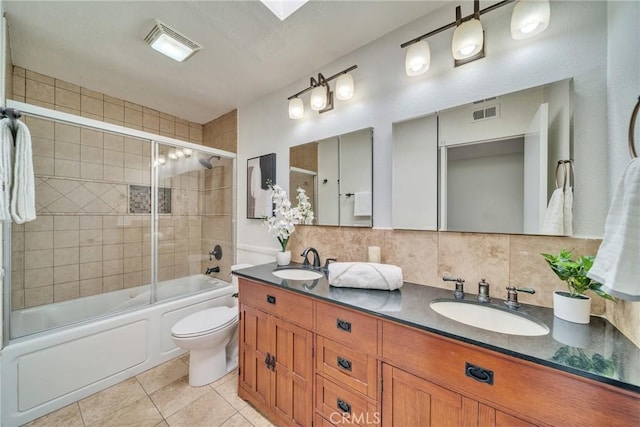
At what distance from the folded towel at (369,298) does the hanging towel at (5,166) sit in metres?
Answer: 1.62

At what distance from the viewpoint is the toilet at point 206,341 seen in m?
1.64

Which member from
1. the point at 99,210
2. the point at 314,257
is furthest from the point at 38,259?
the point at 314,257

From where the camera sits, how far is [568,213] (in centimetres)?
102

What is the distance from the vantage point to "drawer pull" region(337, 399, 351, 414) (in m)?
1.08

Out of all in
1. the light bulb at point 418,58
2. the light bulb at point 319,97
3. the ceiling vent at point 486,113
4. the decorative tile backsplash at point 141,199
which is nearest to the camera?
the ceiling vent at point 486,113

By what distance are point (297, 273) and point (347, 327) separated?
75 cm

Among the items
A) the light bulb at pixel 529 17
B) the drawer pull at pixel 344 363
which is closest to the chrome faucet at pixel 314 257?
the drawer pull at pixel 344 363

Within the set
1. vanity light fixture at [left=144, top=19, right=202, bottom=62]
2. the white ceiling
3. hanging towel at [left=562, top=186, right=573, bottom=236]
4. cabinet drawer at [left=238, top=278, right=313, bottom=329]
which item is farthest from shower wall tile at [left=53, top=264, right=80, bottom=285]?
hanging towel at [left=562, top=186, right=573, bottom=236]

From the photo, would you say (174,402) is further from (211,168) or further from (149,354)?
(211,168)

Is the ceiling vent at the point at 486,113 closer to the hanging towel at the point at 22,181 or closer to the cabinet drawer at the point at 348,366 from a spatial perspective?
the cabinet drawer at the point at 348,366

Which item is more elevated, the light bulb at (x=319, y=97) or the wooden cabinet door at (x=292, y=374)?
the light bulb at (x=319, y=97)

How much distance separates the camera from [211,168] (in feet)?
9.36

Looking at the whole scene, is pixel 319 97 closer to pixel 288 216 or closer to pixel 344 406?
pixel 288 216

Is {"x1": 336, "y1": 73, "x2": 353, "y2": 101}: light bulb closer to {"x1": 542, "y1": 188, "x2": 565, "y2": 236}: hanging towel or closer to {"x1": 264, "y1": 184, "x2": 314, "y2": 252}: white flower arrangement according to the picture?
{"x1": 264, "y1": 184, "x2": 314, "y2": 252}: white flower arrangement
